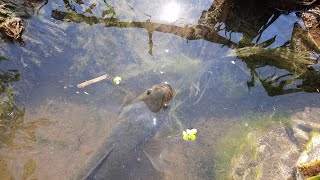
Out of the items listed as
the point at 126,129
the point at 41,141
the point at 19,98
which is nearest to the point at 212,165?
the point at 126,129

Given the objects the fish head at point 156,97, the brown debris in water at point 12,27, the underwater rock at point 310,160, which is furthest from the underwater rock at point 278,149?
the brown debris in water at point 12,27

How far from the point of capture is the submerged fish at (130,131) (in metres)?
4.38

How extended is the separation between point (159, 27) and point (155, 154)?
2461 millimetres

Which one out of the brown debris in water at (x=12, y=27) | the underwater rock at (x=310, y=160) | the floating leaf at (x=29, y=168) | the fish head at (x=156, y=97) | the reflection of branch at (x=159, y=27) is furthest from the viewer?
the reflection of branch at (x=159, y=27)

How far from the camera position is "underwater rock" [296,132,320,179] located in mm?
3782

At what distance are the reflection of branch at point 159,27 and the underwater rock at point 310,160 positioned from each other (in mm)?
2325

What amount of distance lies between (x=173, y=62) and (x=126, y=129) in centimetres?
152

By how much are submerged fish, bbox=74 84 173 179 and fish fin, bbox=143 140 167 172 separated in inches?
4.2

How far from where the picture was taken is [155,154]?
185 inches

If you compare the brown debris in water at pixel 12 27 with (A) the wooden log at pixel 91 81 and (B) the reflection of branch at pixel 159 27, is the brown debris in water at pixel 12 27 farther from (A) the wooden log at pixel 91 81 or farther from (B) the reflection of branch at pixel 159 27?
(A) the wooden log at pixel 91 81

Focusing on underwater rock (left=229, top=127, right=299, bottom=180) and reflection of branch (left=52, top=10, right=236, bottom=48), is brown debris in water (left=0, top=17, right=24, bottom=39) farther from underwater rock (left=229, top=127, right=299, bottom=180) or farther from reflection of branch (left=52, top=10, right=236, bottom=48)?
underwater rock (left=229, top=127, right=299, bottom=180)

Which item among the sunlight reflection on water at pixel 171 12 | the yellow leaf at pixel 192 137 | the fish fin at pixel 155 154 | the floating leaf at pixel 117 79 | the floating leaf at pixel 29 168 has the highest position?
the sunlight reflection on water at pixel 171 12

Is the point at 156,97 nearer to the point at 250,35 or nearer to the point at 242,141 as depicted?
the point at 242,141

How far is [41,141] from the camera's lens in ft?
15.0
